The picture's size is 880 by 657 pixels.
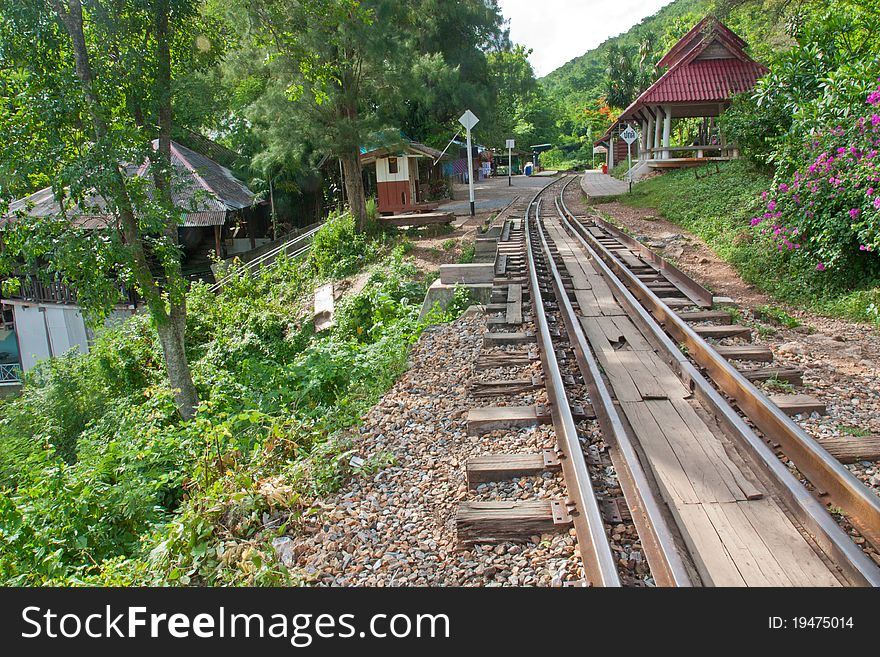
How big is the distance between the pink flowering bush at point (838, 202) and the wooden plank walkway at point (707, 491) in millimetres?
4244

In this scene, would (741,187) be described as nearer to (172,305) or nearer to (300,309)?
(300,309)

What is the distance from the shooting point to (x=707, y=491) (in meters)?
3.69

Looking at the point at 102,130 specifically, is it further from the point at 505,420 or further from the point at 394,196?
the point at 394,196

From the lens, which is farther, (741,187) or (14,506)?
(741,187)

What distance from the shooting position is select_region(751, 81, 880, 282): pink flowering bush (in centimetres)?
820

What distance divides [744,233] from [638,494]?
9.99m

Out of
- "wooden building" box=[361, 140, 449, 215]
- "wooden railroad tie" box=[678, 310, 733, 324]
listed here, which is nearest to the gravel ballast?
"wooden railroad tie" box=[678, 310, 733, 324]

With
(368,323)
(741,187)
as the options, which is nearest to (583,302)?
(368,323)

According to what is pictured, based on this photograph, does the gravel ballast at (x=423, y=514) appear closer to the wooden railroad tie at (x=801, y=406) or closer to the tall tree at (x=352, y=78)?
the wooden railroad tie at (x=801, y=406)

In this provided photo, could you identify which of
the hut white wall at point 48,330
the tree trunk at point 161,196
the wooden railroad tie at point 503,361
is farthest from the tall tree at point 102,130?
the hut white wall at point 48,330

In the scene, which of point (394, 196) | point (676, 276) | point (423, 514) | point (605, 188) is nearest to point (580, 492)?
point (423, 514)

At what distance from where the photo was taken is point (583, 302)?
851 cm

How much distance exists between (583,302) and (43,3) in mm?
7835
